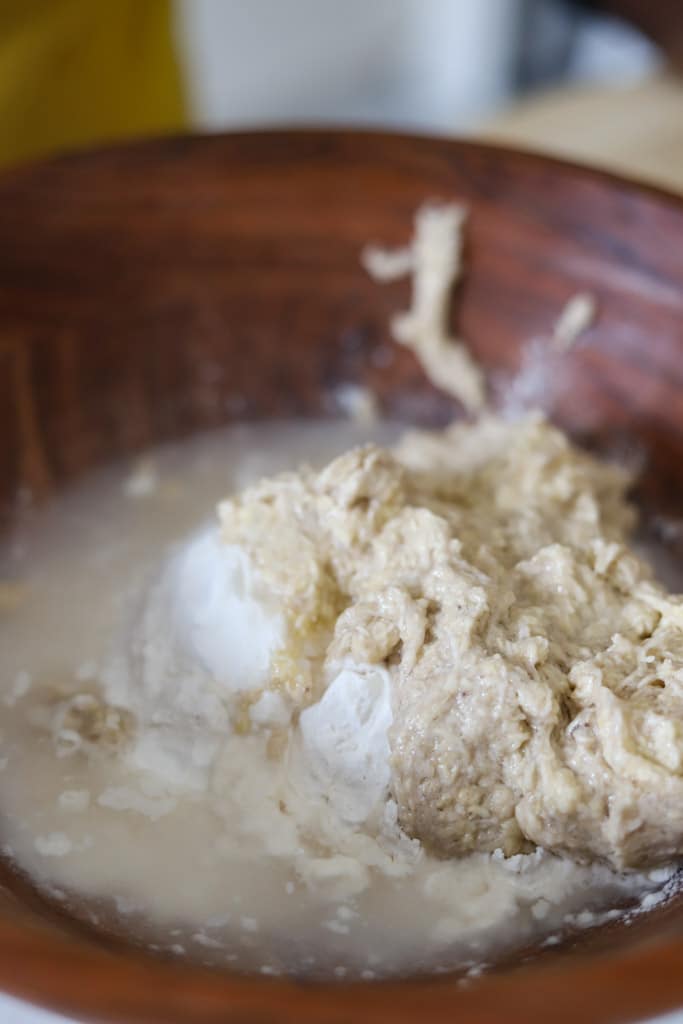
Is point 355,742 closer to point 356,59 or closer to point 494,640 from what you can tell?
point 494,640

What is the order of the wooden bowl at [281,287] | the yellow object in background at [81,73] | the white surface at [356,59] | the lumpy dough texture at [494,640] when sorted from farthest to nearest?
1. the white surface at [356,59]
2. the yellow object in background at [81,73]
3. the wooden bowl at [281,287]
4. the lumpy dough texture at [494,640]

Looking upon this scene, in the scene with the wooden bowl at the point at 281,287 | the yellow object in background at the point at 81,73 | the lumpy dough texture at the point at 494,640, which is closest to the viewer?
the lumpy dough texture at the point at 494,640

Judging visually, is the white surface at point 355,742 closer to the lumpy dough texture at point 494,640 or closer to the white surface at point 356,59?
the lumpy dough texture at point 494,640

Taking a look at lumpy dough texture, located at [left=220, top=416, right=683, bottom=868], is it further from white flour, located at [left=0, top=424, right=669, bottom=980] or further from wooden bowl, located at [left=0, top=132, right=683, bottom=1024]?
wooden bowl, located at [left=0, top=132, right=683, bottom=1024]

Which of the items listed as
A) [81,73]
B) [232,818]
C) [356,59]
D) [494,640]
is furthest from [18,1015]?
[356,59]

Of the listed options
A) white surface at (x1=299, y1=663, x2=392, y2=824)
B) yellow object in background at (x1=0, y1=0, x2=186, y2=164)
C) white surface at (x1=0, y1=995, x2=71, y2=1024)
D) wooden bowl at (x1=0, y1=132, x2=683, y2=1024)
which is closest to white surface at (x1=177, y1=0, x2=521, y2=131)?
yellow object in background at (x1=0, y1=0, x2=186, y2=164)

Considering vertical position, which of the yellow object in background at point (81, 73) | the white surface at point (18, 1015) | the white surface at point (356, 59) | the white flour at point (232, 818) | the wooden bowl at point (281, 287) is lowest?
the white surface at point (18, 1015)

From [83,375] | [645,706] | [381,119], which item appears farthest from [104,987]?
[381,119]

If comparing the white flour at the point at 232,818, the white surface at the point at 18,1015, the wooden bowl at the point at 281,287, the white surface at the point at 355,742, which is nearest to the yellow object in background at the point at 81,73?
the wooden bowl at the point at 281,287
